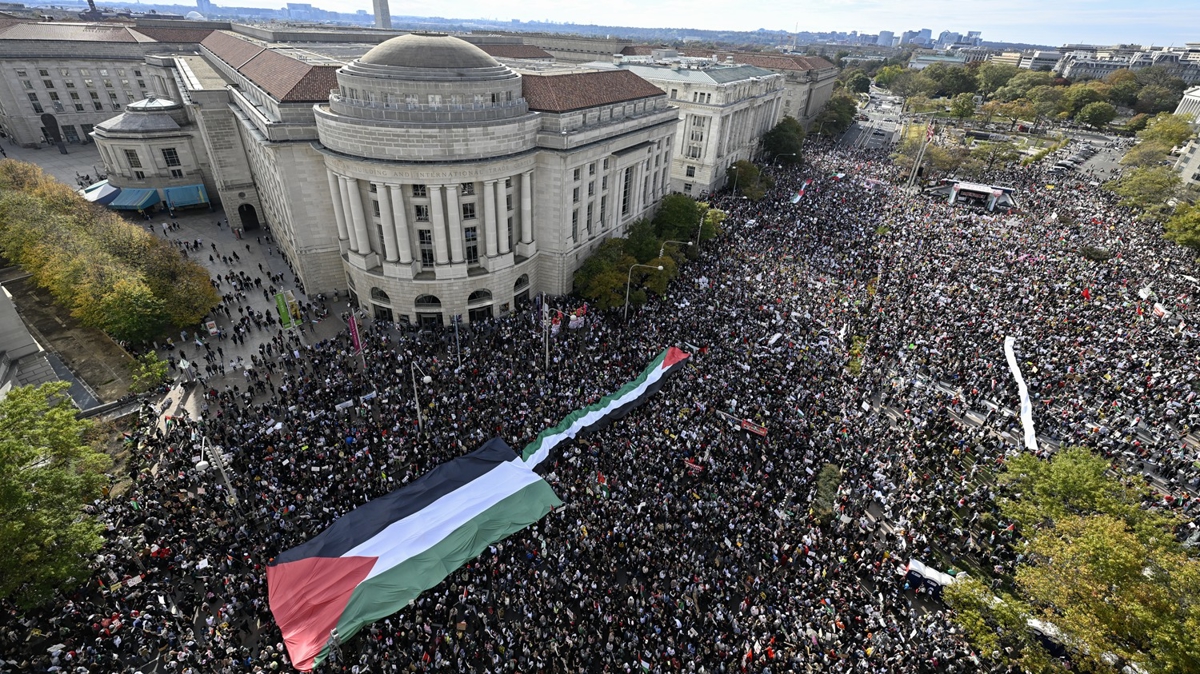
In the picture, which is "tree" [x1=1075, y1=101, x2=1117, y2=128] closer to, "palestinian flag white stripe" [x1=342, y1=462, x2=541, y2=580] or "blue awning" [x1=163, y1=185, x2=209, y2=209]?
"palestinian flag white stripe" [x1=342, y1=462, x2=541, y2=580]

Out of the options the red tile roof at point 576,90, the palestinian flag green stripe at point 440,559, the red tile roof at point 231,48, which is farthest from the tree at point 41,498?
the red tile roof at point 231,48

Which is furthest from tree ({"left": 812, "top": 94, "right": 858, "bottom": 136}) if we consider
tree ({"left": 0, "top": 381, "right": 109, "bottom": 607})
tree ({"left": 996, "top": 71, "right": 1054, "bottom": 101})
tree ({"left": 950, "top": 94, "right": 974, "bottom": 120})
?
tree ({"left": 0, "top": 381, "right": 109, "bottom": 607})

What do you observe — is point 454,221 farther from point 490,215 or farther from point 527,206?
point 527,206

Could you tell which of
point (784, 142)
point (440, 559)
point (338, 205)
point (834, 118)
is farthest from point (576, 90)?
point (834, 118)

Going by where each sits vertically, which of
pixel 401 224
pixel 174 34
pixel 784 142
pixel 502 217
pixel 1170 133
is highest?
pixel 174 34

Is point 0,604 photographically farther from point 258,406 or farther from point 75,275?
point 75,275

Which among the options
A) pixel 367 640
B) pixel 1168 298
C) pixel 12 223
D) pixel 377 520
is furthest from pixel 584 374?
pixel 1168 298
